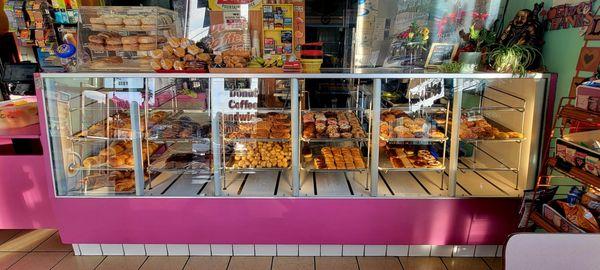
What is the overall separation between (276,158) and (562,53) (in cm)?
212

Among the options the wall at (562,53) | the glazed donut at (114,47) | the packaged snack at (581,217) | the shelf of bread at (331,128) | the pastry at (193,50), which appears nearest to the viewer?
the packaged snack at (581,217)

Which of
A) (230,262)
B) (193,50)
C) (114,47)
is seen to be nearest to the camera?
(193,50)

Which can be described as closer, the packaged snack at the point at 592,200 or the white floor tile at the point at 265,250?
the packaged snack at the point at 592,200

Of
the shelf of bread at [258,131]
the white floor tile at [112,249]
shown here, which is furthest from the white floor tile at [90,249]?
the shelf of bread at [258,131]

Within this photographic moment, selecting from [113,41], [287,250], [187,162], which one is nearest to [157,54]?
[113,41]

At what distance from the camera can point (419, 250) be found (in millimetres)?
2938

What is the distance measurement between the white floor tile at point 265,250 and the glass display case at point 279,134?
45 cm

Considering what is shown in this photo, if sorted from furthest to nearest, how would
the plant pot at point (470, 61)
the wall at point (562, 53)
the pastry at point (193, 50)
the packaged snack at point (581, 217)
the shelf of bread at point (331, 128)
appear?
1. the shelf of bread at point (331, 128)
2. the pastry at point (193, 50)
3. the plant pot at point (470, 61)
4. the wall at point (562, 53)
5. the packaged snack at point (581, 217)

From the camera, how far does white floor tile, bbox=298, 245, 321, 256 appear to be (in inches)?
116

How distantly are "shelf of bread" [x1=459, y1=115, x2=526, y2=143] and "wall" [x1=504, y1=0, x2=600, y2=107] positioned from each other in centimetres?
37

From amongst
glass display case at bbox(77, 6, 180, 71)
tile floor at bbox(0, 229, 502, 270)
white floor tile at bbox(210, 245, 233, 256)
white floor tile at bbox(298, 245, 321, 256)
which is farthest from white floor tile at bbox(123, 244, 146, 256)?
glass display case at bbox(77, 6, 180, 71)

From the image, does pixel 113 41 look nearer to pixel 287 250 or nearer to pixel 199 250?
pixel 199 250

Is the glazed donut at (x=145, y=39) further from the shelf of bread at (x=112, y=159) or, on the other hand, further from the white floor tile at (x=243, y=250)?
the white floor tile at (x=243, y=250)

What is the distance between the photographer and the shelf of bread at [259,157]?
2.92 meters
